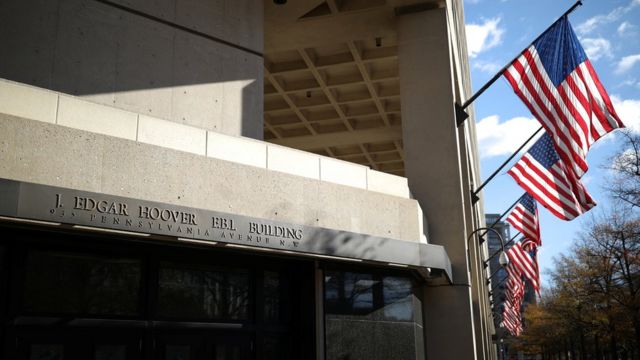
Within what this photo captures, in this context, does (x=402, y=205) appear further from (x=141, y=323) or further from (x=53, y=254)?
(x=53, y=254)

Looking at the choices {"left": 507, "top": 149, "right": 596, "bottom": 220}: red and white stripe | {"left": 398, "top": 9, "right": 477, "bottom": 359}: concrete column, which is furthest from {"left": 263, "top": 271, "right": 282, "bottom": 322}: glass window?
{"left": 507, "top": 149, "right": 596, "bottom": 220}: red and white stripe

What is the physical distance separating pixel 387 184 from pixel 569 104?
3885 mm

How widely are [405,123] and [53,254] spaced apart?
8.85 meters

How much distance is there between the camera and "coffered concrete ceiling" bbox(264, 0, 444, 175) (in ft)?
56.2

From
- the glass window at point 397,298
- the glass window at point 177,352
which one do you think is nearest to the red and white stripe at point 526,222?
the glass window at point 397,298

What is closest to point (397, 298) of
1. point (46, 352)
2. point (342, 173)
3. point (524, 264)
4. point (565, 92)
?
point (342, 173)

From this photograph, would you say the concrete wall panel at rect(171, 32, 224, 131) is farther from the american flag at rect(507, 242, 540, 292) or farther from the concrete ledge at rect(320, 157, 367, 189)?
the american flag at rect(507, 242, 540, 292)

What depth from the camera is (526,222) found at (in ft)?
73.1

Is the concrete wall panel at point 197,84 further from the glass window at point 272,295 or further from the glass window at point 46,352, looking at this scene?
the glass window at point 46,352

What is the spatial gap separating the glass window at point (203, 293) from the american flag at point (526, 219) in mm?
13459

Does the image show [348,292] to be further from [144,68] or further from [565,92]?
[565,92]

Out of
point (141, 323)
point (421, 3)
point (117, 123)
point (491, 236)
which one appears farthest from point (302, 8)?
point (491, 236)

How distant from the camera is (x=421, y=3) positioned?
53.2 ft

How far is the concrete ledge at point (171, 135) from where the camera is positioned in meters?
9.62
